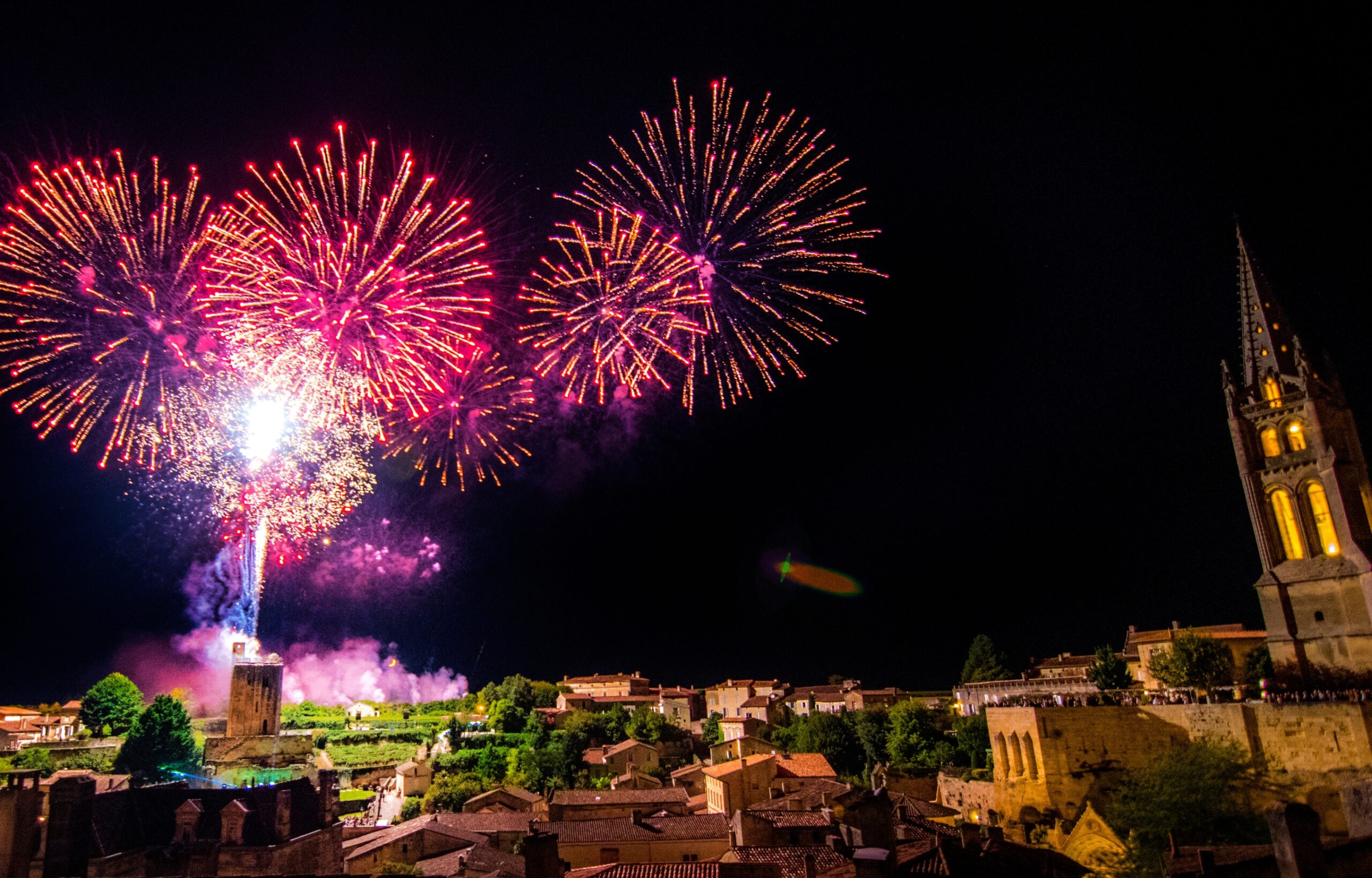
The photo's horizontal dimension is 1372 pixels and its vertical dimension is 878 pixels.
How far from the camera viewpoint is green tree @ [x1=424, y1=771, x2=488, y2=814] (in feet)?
129

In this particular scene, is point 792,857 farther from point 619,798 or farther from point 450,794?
point 450,794

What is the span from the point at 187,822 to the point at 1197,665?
3314 centimetres

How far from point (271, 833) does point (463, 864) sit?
5.76m

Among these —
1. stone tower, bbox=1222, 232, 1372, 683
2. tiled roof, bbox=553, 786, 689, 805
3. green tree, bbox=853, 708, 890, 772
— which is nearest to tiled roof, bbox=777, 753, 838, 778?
green tree, bbox=853, 708, 890, 772

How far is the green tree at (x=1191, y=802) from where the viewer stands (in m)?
19.6

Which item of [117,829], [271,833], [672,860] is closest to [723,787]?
[672,860]

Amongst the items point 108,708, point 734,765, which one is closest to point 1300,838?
point 734,765

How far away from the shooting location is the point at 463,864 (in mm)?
24828

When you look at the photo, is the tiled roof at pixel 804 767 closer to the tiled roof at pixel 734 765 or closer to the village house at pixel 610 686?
the tiled roof at pixel 734 765

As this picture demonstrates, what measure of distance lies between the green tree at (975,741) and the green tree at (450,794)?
78.7 ft

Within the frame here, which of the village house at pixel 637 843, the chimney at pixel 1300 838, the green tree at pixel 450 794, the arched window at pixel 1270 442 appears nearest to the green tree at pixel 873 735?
the village house at pixel 637 843

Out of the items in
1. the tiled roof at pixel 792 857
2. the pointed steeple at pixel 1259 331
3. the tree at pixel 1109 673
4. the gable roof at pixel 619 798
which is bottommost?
the gable roof at pixel 619 798

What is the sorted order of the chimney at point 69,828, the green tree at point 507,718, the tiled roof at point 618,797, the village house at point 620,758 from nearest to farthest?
the chimney at point 69,828, the tiled roof at point 618,797, the village house at point 620,758, the green tree at point 507,718

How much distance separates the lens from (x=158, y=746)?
43.0m
